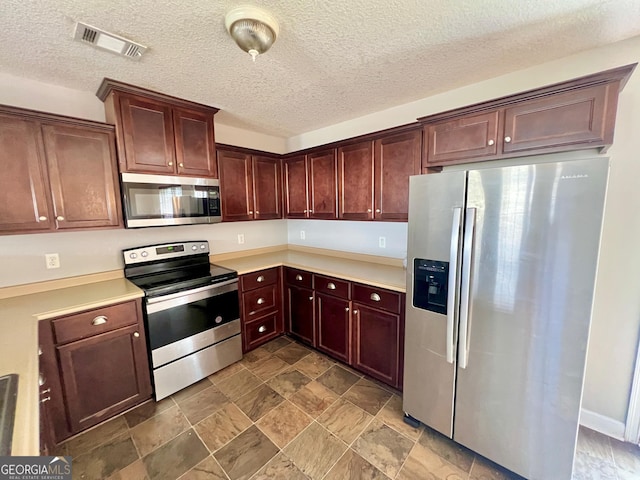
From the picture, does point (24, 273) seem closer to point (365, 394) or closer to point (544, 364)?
point (365, 394)

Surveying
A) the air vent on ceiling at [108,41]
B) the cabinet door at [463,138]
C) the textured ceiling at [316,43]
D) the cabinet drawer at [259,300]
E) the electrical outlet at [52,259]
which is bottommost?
the cabinet drawer at [259,300]

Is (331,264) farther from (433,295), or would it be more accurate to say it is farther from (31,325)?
(31,325)

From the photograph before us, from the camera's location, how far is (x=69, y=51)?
152 cm

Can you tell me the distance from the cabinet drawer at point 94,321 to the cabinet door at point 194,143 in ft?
3.80

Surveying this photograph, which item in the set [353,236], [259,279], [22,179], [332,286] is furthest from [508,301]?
[22,179]

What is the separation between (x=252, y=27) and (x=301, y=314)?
2.40m

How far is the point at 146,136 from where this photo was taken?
6.75ft

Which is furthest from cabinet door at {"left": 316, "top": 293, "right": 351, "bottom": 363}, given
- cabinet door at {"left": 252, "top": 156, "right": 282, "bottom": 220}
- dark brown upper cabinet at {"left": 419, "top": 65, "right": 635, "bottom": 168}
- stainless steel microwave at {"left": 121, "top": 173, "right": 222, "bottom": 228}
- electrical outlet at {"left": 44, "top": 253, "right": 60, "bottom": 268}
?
electrical outlet at {"left": 44, "top": 253, "right": 60, "bottom": 268}

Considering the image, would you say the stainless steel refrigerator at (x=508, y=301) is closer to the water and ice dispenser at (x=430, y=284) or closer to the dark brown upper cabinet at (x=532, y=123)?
the water and ice dispenser at (x=430, y=284)

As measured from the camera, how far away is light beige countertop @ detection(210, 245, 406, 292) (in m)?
2.21

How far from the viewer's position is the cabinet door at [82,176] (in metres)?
1.78

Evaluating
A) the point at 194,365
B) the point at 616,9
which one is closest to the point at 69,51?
the point at 194,365

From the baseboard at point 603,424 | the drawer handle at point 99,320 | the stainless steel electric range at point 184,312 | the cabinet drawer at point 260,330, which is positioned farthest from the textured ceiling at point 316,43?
the baseboard at point 603,424

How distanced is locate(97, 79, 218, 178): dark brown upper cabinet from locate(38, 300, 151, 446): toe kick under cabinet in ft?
3.62
